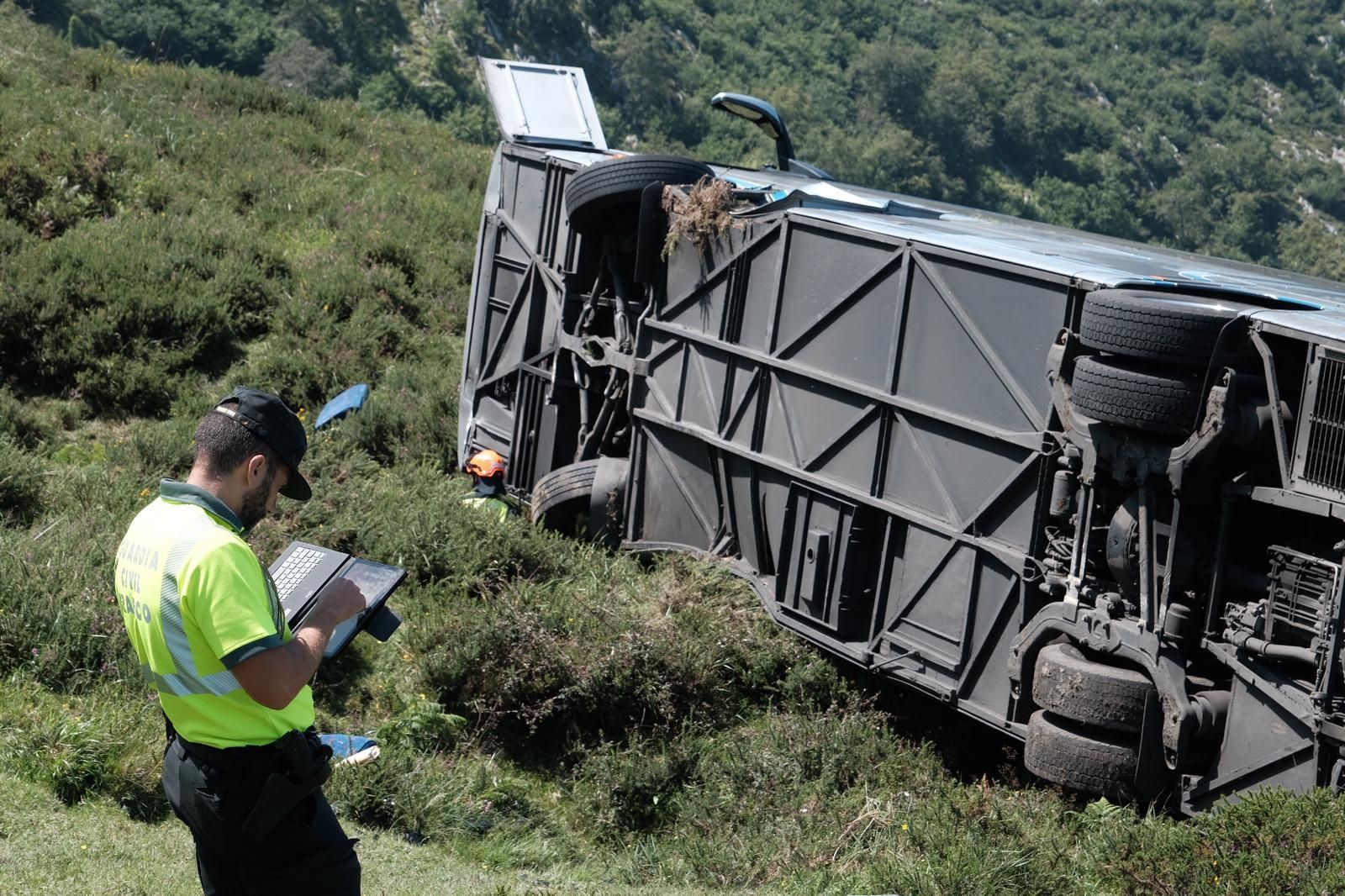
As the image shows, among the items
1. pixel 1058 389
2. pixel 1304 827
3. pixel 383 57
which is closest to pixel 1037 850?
pixel 1304 827

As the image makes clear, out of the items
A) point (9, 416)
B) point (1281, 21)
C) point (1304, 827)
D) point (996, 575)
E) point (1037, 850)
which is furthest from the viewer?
point (1281, 21)

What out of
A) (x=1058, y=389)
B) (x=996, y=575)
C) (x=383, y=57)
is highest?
(x=383, y=57)

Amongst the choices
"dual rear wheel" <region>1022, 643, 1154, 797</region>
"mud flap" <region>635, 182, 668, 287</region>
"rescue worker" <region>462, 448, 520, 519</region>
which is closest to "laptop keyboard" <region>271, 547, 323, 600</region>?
"dual rear wheel" <region>1022, 643, 1154, 797</region>

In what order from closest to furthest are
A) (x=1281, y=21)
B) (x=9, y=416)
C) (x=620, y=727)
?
(x=620, y=727) → (x=9, y=416) → (x=1281, y=21)

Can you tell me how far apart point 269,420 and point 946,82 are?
54.4 metres

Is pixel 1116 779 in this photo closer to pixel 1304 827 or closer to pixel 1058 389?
pixel 1304 827

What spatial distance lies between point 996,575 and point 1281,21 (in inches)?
2417

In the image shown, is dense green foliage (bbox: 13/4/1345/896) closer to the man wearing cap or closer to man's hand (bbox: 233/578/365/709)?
the man wearing cap

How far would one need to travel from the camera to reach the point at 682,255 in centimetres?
921

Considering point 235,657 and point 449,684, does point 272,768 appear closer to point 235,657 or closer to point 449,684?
point 235,657

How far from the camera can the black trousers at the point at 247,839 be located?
346 centimetres

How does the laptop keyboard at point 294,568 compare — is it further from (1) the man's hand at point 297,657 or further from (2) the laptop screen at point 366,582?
(1) the man's hand at point 297,657

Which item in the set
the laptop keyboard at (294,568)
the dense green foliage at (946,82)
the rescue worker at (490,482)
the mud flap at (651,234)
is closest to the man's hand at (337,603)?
the laptop keyboard at (294,568)

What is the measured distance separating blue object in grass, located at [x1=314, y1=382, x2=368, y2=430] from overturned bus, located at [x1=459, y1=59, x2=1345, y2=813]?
2376 millimetres
